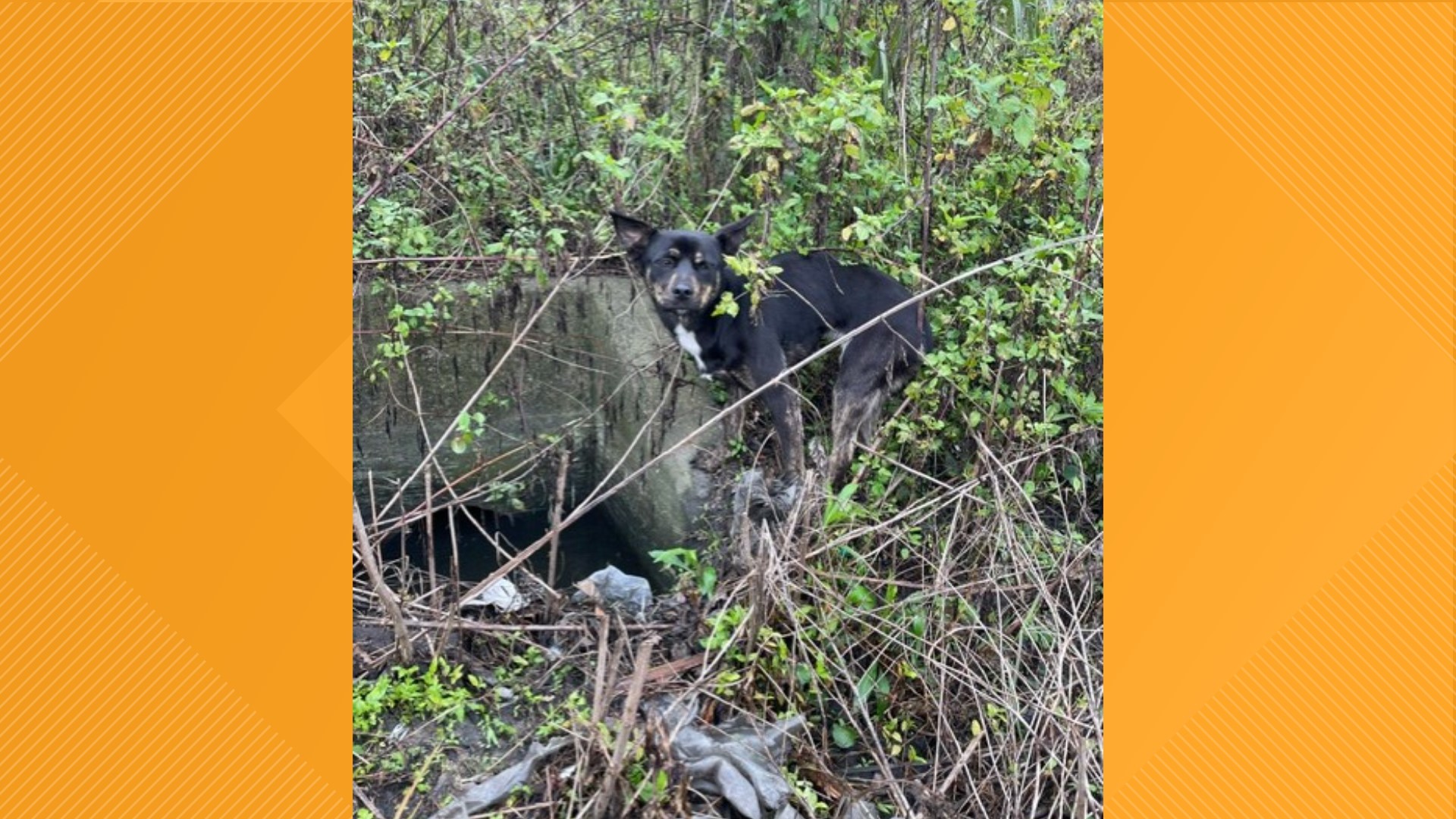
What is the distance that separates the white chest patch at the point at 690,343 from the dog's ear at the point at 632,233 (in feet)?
1.53

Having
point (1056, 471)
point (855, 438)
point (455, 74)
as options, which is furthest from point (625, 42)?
point (1056, 471)

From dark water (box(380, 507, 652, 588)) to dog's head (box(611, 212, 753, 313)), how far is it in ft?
5.87

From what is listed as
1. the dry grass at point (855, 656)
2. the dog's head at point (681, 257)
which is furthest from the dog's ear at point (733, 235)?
the dry grass at point (855, 656)

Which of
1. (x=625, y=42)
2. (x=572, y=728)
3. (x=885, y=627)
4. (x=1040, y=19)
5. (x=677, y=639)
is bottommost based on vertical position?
(x=885, y=627)

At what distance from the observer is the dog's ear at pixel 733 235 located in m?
5.88

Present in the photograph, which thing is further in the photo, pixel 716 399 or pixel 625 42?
pixel 625 42

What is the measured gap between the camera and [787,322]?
6.43m

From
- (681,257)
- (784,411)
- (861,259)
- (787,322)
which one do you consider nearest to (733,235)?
(681,257)

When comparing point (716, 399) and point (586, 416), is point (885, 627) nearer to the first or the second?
point (716, 399)

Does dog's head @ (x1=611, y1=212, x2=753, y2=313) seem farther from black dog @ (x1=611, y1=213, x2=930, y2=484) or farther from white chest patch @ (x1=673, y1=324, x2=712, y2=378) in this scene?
white chest patch @ (x1=673, y1=324, x2=712, y2=378)

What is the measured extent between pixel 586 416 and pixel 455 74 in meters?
2.24

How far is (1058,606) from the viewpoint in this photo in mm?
4918

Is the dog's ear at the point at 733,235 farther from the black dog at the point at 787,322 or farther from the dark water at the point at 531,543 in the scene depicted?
the dark water at the point at 531,543

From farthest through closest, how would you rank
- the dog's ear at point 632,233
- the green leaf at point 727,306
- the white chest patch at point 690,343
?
the white chest patch at point 690,343 < the dog's ear at point 632,233 < the green leaf at point 727,306
